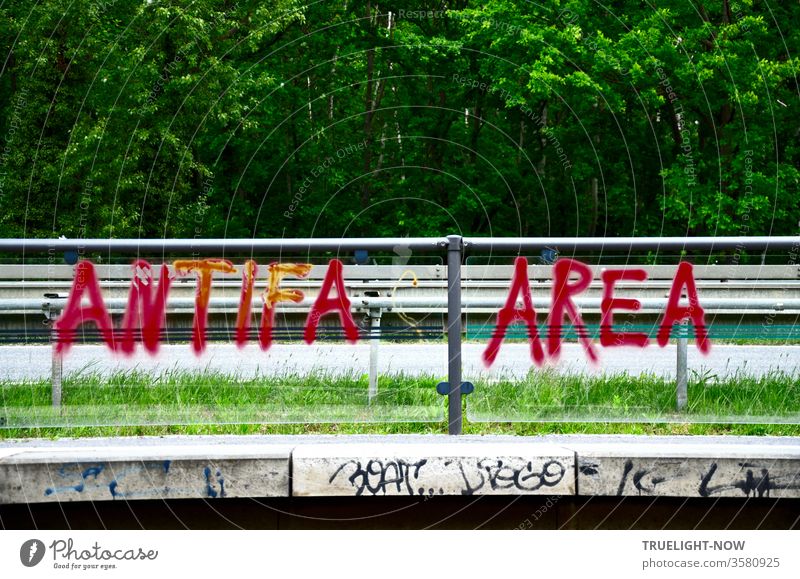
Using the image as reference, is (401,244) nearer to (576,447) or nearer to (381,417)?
(381,417)

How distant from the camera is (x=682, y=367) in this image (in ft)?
22.6

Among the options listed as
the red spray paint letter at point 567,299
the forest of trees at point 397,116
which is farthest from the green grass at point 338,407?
the forest of trees at point 397,116

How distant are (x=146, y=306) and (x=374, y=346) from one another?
1526 millimetres

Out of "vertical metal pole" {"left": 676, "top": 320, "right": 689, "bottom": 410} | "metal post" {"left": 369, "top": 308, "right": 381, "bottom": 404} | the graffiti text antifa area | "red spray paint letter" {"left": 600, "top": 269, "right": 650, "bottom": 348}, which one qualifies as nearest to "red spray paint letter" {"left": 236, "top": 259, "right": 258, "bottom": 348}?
the graffiti text antifa area

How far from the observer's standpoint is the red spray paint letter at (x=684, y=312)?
272 inches

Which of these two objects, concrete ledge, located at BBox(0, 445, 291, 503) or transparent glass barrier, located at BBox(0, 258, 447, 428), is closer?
concrete ledge, located at BBox(0, 445, 291, 503)

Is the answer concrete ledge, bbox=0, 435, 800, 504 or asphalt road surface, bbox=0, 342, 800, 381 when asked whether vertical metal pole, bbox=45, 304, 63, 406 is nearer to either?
asphalt road surface, bbox=0, 342, 800, 381

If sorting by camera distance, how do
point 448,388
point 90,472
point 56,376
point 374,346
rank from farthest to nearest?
point 374,346 → point 56,376 → point 448,388 → point 90,472

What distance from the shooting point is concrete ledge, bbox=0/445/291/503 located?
5.20 metres

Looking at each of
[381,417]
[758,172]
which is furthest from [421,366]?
[758,172]

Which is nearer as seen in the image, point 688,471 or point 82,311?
point 688,471

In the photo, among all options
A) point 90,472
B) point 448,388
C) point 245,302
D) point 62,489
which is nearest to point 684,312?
point 448,388

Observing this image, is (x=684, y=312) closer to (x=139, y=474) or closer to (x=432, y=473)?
(x=432, y=473)

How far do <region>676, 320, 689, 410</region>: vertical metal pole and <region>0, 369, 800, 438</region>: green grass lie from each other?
83mm
